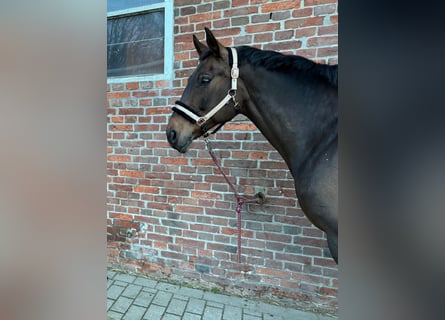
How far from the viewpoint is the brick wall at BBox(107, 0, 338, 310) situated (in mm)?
1951

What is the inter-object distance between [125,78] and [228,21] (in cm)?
109

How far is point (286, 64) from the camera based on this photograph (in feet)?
4.47

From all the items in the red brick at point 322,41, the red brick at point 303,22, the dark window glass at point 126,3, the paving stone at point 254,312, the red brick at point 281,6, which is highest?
the dark window glass at point 126,3

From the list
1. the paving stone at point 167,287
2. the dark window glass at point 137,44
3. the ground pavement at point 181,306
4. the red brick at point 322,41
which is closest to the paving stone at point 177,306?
the ground pavement at point 181,306

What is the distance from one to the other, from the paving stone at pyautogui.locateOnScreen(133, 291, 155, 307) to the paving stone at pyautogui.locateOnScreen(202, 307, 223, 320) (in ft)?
1.57

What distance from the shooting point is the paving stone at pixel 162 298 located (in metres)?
2.10

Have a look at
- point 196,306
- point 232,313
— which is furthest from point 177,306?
point 232,313

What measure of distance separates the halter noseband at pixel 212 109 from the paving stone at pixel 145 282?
1.61 metres

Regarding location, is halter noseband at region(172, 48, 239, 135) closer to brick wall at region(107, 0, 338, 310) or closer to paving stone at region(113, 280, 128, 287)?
brick wall at region(107, 0, 338, 310)

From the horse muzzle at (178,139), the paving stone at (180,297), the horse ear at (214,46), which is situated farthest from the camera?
the paving stone at (180,297)

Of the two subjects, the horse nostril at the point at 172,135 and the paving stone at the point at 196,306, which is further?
the paving stone at the point at 196,306

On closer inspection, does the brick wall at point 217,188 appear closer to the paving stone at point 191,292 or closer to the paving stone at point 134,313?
the paving stone at point 191,292
